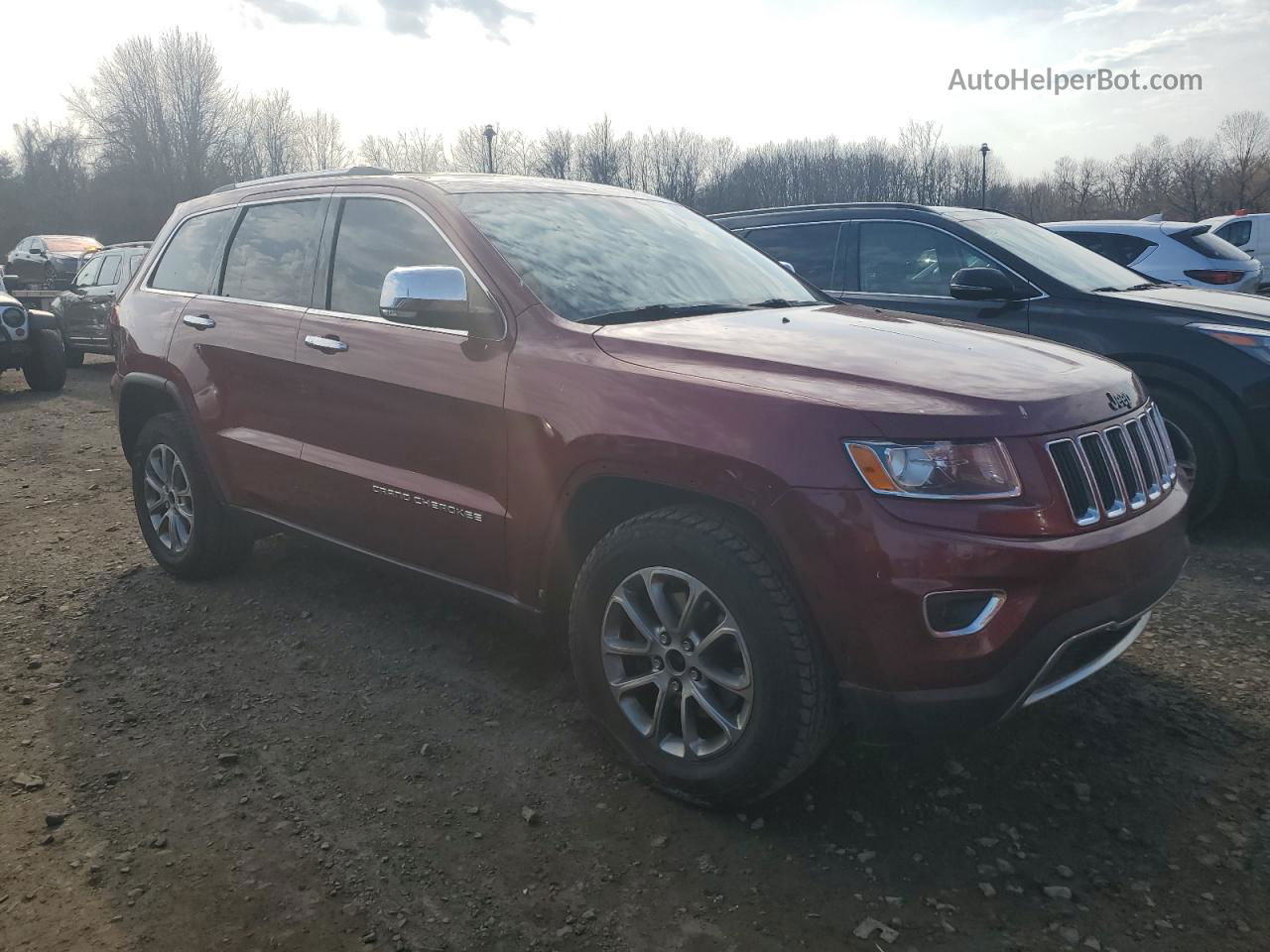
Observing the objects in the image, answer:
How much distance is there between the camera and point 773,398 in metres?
2.60

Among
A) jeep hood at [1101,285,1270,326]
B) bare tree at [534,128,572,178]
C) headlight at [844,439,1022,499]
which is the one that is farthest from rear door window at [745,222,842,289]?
bare tree at [534,128,572,178]

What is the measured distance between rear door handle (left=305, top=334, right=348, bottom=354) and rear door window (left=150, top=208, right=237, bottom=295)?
41.9 inches

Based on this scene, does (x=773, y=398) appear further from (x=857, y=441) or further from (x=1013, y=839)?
(x=1013, y=839)

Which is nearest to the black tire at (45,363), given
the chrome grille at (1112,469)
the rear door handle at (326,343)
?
the rear door handle at (326,343)

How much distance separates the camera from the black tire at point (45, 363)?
12.4m

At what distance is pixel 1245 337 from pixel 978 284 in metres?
1.33

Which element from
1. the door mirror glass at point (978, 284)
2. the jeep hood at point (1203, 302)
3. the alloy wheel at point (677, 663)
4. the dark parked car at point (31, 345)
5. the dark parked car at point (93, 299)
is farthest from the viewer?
the dark parked car at point (93, 299)

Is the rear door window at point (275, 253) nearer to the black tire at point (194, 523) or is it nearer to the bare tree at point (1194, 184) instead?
the black tire at point (194, 523)

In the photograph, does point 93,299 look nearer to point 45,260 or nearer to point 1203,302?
point 45,260

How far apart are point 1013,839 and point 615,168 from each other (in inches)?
2345

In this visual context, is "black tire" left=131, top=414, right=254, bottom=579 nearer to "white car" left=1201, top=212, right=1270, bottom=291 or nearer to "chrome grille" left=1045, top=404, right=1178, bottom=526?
"chrome grille" left=1045, top=404, right=1178, bottom=526

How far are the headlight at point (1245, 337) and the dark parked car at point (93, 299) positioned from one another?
13.8 meters

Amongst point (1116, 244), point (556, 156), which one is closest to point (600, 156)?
point (556, 156)

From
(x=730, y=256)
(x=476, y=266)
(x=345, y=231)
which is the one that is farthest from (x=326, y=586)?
(x=730, y=256)
